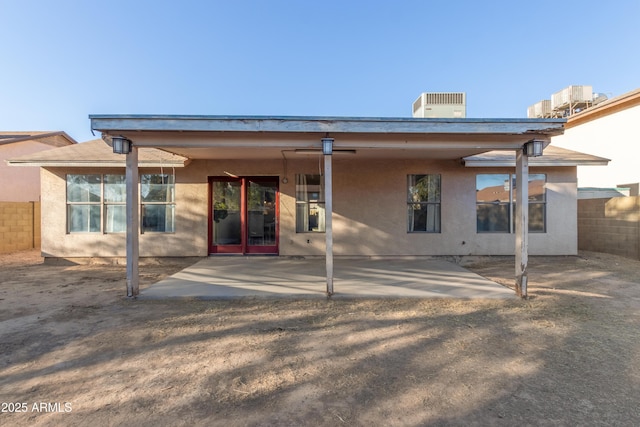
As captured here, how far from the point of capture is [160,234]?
348 inches

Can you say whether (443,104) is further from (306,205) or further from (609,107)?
(609,107)

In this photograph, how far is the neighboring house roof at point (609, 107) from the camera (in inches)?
484

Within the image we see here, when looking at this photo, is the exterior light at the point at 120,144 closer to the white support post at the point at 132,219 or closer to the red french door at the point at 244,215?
the white support post at the point at 132,219

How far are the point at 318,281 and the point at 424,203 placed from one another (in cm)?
410

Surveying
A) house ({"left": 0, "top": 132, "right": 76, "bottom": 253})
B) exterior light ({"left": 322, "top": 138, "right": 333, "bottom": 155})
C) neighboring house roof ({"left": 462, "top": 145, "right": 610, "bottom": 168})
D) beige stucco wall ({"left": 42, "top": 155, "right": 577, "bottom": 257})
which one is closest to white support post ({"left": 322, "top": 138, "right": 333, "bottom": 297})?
exterior light ({"left": 322, "top": 138, "right": 333, "bottom": 155})

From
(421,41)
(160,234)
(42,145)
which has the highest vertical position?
(421,41)

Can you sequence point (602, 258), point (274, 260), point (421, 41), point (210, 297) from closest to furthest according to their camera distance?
point (210, 297) → point (274, 260) → point (602, 258) → point (421, 41)

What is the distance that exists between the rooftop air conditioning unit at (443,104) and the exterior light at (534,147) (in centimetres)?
427

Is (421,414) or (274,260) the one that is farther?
(274,260)

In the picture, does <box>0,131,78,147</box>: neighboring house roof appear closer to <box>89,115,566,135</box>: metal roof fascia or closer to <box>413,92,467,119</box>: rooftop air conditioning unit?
<box>89,115,566,135</box>: metal roof fascia

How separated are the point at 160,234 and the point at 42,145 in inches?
526

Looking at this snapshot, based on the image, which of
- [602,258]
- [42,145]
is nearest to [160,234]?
[602,258]

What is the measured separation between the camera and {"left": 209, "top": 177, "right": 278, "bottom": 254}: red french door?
908cm

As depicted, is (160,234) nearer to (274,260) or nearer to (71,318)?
(274,260)
